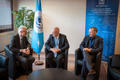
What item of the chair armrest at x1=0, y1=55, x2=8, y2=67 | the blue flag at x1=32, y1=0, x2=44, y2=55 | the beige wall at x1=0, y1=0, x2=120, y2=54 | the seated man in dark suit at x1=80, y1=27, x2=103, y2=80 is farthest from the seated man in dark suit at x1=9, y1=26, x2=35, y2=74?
the beige wall at x1=0, y1=0, x2=120, y2=54

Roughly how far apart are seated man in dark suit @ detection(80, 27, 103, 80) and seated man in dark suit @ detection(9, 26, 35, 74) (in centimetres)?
133

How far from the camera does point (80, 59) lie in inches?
130

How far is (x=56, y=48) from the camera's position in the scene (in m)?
3.52

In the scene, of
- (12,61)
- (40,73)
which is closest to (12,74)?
(12,61)

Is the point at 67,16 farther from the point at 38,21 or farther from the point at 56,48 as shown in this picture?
the point at 56,48

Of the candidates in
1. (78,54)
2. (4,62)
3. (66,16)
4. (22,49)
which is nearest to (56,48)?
(78,54)

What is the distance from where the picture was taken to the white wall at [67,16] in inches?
187

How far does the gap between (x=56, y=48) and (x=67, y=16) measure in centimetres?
179

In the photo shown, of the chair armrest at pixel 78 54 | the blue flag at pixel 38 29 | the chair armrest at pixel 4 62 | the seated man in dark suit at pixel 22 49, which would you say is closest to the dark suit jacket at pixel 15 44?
the seated man in dark suit at pixel 22 49

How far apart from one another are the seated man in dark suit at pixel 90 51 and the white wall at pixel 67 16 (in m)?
1.49

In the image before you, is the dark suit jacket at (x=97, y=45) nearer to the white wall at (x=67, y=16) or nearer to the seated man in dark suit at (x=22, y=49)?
the seated man in dark suit at (x=22, y=49)

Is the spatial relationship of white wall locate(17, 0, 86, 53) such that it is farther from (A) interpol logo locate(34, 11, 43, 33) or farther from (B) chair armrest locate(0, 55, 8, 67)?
(B) chair armrest locate(0, 55, 8, 67)

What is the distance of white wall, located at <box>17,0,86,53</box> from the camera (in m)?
4.76

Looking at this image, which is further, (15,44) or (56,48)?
(56,48)
